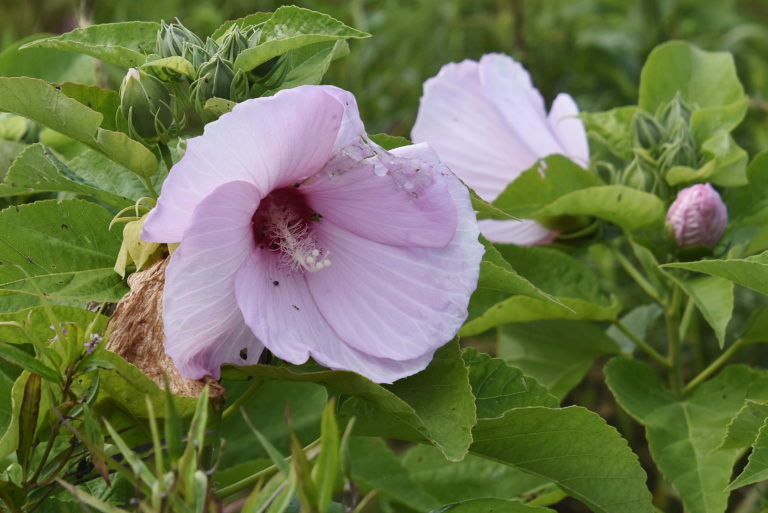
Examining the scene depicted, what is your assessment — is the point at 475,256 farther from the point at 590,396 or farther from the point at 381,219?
the point at 590,396

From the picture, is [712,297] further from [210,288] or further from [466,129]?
[210,288]

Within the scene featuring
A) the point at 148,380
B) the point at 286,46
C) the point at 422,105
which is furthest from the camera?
the point at 422,105

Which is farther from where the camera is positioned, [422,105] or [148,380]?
[422,105]

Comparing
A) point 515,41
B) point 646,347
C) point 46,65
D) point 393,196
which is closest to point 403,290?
point 393,196

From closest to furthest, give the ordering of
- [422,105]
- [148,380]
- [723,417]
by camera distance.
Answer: [148,380]
[723,417]
[422,105]

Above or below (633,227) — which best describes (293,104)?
above

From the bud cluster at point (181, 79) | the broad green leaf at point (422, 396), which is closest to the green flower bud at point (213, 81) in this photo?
the bud cluster at point (181, 79)

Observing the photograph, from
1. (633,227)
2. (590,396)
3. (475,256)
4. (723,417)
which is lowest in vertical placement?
(590,396)

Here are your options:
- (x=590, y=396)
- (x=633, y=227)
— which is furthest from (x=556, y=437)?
(x=590, y=396)
